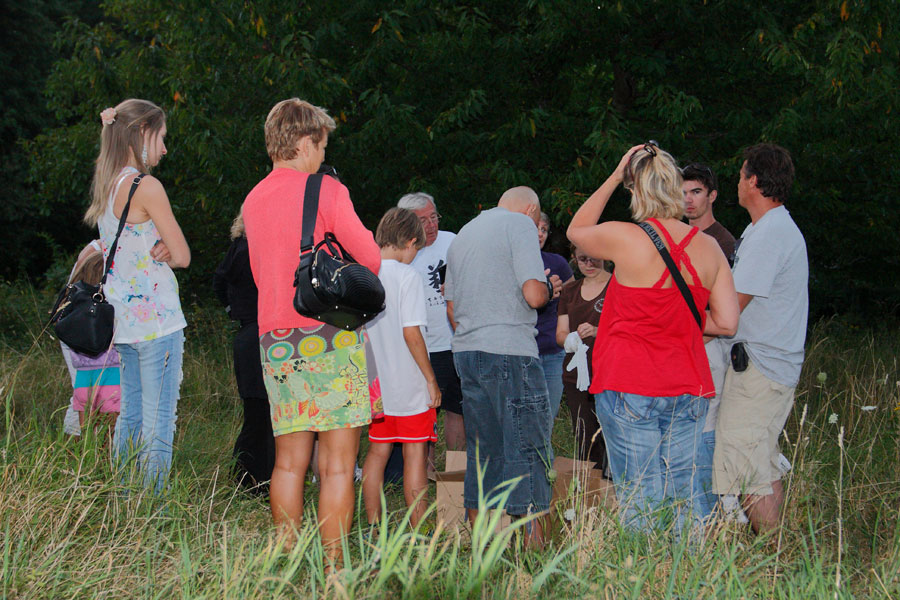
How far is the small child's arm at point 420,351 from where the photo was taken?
439cm

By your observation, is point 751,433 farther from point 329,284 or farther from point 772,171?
point 329,284

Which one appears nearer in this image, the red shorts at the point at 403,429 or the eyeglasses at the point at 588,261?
the red shorts at the point at 403,429

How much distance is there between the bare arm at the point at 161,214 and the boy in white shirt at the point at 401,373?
998mm

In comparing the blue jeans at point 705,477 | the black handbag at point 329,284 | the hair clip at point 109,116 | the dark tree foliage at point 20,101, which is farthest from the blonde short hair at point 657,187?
the dark tree foliage at point 20,101

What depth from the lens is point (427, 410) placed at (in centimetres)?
452

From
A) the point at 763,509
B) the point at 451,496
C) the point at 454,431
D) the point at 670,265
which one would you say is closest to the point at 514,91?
the point at 454,431

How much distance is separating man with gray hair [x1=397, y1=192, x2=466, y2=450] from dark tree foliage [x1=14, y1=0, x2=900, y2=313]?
2.33m

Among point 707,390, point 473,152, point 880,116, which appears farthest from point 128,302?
point 880,116

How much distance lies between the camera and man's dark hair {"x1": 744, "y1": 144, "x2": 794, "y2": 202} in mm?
3949

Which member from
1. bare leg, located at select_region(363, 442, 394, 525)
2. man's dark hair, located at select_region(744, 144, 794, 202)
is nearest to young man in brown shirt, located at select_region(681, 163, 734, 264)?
man's dark hair, located at select_region(744, 144, 794, 202)

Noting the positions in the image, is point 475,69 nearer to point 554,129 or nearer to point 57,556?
point 554,129

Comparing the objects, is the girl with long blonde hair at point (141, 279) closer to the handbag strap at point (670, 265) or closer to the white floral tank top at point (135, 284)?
the white floral tank top at point (135, 284)

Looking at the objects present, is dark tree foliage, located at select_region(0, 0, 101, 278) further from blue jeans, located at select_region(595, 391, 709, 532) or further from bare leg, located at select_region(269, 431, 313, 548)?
blue jeans, located at select_region(595, 391, 709, 532)

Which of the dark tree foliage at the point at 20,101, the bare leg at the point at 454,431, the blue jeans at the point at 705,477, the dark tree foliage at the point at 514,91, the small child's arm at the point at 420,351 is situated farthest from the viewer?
the dark tree foliage at the point at 20,101
